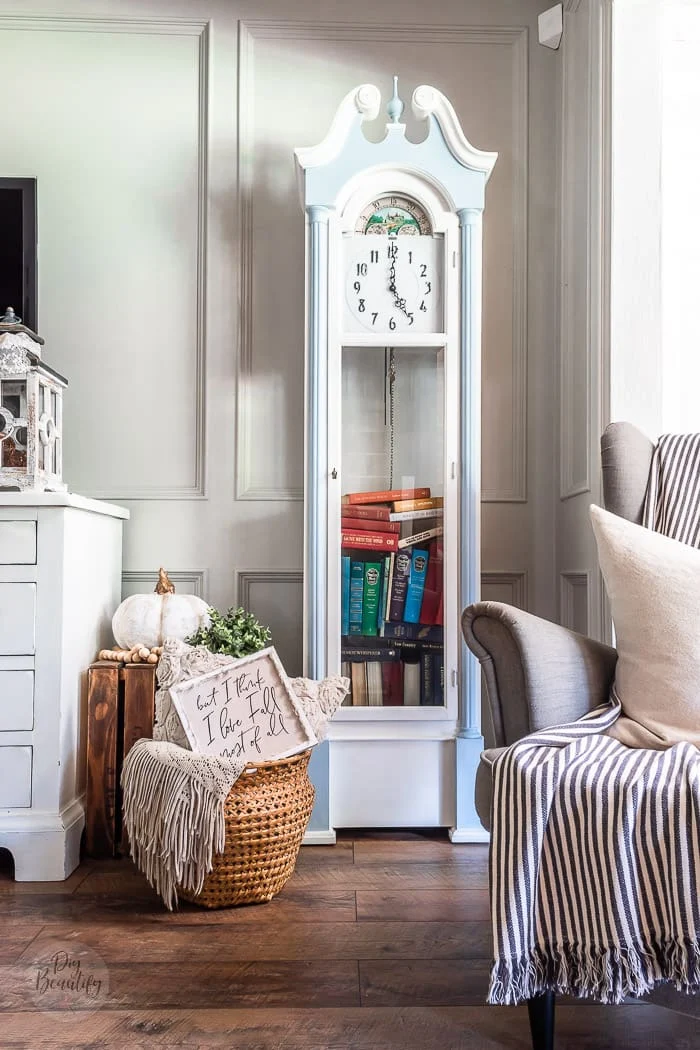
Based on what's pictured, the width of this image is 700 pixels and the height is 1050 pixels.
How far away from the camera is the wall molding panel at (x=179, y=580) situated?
247cm

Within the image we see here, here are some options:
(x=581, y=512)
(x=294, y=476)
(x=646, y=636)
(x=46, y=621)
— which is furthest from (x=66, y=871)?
(x=581, y=512)

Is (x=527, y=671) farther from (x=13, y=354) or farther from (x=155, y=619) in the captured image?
(x=13, y=354)

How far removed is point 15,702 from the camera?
1.89m

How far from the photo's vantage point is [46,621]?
1909 mm

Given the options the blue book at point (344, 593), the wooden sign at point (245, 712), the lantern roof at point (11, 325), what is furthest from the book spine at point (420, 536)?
the lantern roof at point (11, 325)

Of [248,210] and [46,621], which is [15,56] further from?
[46,621]

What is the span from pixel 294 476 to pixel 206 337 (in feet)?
1.53

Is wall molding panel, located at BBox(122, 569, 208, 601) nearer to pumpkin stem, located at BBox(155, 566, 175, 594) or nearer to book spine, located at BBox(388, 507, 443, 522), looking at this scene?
pumpkin stem, located at BBox(155, 566, 175, 594)

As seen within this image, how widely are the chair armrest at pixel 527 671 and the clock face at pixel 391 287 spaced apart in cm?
103

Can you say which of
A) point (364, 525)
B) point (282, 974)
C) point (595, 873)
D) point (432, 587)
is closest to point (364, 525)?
point (364, 525)

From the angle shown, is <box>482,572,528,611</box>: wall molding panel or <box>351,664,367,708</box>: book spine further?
<box>482,572,528,611</box>: wall molding panel

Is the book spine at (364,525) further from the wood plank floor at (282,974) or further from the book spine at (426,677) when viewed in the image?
the wood plank floor at (282,974)

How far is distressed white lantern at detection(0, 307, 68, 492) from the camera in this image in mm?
1979

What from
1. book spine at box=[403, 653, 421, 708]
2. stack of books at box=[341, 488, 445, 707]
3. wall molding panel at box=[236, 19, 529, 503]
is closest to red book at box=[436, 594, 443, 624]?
stack of books at box=[341, 488, 445, 707]
